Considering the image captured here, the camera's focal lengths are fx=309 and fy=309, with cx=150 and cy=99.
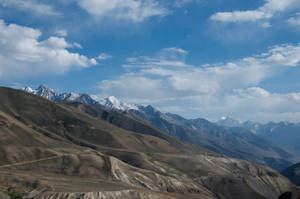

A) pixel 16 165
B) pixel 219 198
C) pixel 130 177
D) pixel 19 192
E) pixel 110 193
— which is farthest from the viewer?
pixel 219 198

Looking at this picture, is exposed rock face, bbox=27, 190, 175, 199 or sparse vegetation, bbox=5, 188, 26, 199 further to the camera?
sparse vegetation, bbox=5, 188, 26, 199

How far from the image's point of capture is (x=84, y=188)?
436ft

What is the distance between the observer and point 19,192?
118 metres

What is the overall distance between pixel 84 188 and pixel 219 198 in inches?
3904

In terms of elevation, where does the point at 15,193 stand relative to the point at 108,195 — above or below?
below

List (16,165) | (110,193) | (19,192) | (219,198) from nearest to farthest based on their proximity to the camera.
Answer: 1. (19,192)
2. (110,193)
3. (16,165)
4. (219,198)

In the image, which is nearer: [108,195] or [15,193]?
[15,193]

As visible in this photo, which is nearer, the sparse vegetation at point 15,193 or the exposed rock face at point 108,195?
the exposed rock face at point 108,195

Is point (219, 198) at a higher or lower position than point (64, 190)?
lower

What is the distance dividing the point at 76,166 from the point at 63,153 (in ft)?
62.8

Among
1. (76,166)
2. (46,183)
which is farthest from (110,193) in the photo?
(76,166)

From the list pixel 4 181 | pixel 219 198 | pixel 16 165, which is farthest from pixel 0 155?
pixel 219 198

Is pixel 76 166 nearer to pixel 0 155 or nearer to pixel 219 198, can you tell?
pixel 0 155

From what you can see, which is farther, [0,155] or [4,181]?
[0,155]
